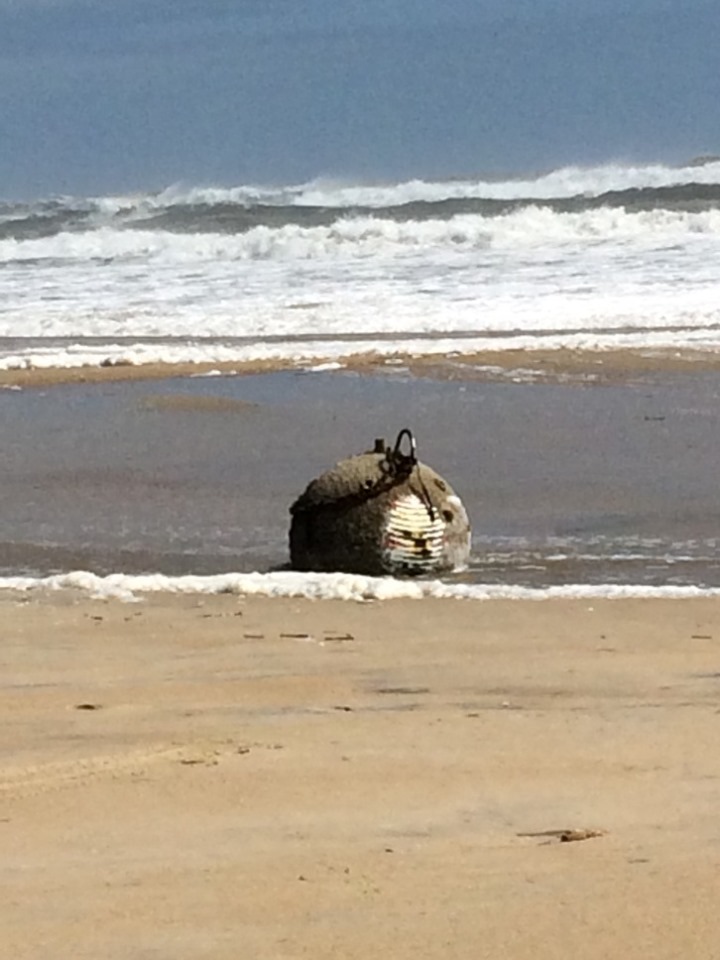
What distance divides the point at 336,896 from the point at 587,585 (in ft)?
12.0

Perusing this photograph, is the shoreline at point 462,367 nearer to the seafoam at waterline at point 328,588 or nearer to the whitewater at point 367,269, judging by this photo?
the whitewater at point 367,269

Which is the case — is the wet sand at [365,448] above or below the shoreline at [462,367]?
below

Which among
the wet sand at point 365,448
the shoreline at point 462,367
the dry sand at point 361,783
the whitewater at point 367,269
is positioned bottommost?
the dry sand at point 361,783

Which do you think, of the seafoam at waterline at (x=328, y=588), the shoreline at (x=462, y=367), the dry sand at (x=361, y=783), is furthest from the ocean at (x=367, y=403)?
the dry sand at (x=361, y=783)

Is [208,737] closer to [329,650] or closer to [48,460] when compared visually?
[329,650]

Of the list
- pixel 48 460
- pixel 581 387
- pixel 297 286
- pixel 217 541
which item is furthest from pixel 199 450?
pixel 297 286

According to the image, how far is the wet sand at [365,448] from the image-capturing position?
7.75m

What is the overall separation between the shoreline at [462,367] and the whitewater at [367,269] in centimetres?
32

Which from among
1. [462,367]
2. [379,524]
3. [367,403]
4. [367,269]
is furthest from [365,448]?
[367,269]

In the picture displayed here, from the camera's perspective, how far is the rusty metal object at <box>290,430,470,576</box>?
23.6ft

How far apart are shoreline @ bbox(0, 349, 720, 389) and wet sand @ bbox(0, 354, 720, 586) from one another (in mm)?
63

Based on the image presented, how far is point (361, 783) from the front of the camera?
401cm

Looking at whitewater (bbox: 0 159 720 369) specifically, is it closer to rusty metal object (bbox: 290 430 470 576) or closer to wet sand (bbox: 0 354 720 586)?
wet sand (bbox: 0 354 720 586)

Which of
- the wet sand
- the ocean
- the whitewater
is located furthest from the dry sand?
the whitewater
